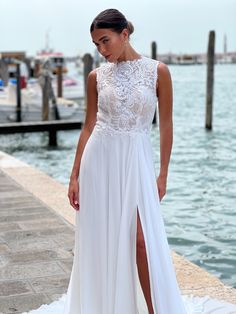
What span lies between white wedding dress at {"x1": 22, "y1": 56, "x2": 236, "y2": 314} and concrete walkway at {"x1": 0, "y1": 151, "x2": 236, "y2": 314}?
3.09ft

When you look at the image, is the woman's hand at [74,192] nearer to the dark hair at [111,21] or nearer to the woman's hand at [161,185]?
the woman's hand at [161,185]

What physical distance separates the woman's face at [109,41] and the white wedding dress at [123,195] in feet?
0.30

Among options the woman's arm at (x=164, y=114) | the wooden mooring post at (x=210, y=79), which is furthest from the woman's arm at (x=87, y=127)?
the wooden mooring post at (x=210, y=79)

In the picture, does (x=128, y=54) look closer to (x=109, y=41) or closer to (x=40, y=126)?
(x=109, y=41)

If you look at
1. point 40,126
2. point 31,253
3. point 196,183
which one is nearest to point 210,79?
point 40,126

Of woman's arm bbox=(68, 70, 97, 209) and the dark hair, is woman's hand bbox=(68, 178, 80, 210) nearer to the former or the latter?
woman's arm bbox=(68, 70, 97, 209)

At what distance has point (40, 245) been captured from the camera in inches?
214

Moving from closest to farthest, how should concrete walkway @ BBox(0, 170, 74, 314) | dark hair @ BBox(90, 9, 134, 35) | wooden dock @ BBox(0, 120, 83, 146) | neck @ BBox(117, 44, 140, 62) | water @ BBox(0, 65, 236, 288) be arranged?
dark hair @ BBox(90, 9, 134, 35) < neck @ BBox(117, 44, 140, 62) < concrete walkway @ BBox(0, 170, 74, 314) < water @ BBox(0, 65, 236, 288) < wooden dock @ BBox(0, 120, 83, 146)

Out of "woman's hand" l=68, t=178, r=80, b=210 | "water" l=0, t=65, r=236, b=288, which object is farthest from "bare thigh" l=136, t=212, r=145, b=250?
"water" l=0, t=65, r=236, b=288

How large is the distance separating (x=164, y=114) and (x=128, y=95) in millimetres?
198

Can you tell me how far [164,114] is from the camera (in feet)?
10.7

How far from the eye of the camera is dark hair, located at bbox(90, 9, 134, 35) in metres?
3.15

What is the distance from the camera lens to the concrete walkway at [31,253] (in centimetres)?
427

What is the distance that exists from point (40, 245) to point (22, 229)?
0.60 m
